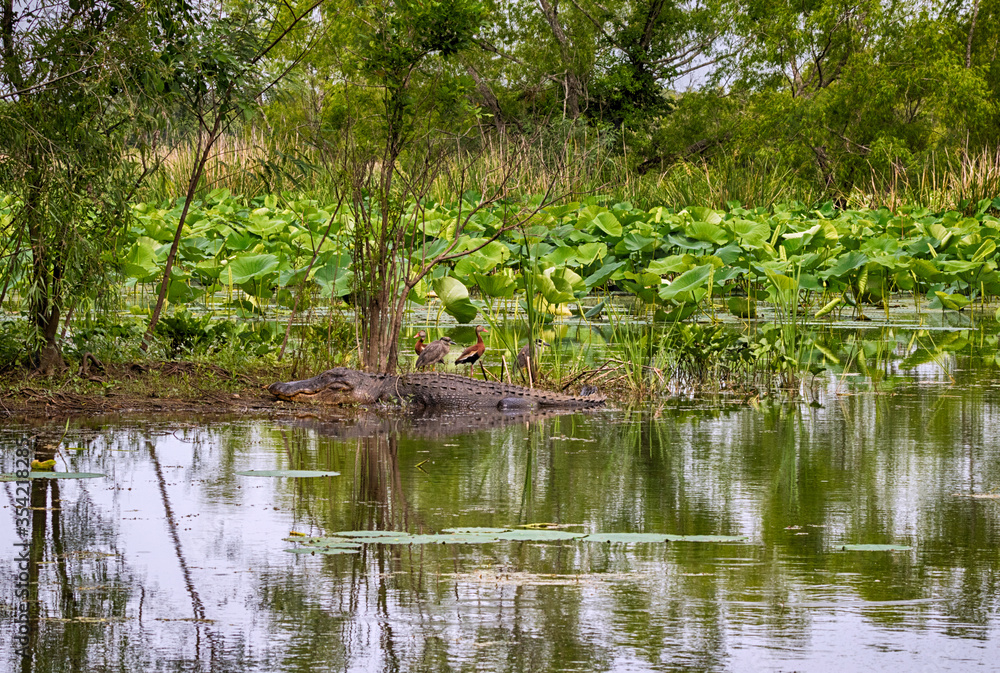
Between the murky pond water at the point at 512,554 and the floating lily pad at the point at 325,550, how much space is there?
45mm

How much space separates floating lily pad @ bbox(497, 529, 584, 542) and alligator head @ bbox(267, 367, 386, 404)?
3.03m

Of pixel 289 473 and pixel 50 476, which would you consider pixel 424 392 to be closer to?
pixel 289 473

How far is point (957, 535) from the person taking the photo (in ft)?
13.6

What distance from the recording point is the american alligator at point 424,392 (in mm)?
7000

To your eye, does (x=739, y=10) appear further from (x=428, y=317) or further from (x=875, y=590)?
(x=875, y=590)

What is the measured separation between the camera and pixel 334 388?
7.00 meters

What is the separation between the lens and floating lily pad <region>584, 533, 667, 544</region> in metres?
4.03

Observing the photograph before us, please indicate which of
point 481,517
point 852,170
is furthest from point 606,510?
point 852,170

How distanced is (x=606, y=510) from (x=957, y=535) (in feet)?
3.75

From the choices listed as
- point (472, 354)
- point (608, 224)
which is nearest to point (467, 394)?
point (472, 354)

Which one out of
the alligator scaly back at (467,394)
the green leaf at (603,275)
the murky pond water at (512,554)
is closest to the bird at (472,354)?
the alligator scaly back at (467,394)

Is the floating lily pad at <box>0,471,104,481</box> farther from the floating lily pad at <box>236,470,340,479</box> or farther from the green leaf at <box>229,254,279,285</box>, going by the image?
the green leaf at <box>229,254,279,285</box>

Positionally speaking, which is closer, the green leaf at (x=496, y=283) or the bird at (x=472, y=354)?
the bird at (x=472, y=354)

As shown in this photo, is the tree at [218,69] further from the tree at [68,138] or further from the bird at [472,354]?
the bird at [472,354]
